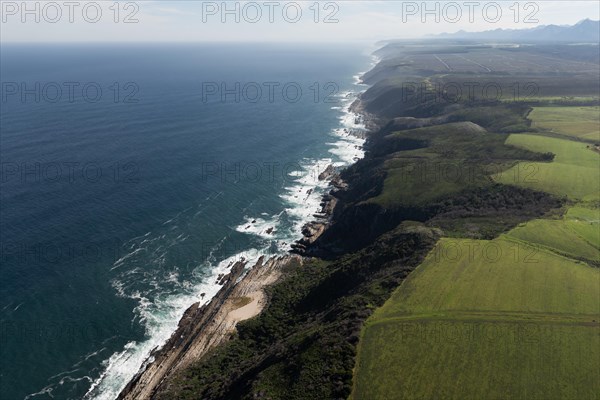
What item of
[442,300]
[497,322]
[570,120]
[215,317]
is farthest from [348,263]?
[570,120]

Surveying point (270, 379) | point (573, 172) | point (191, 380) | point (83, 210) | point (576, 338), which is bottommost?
point (191, 380)

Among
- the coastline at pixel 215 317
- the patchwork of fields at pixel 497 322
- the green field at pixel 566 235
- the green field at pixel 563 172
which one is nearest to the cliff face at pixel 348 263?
the coastline at pixel 215 317

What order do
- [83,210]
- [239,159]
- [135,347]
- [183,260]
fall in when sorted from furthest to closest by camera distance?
[239,159] < [83,210] < [183,260] < [135,347]

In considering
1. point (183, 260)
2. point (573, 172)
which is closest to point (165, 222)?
point (183, 260)

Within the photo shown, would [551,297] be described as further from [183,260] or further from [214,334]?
[183,260]

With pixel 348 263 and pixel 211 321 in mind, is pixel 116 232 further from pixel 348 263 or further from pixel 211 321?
pixel 348 263

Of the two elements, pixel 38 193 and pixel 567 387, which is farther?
pixel 38 193

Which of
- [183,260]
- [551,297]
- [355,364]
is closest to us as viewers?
[355,364]
